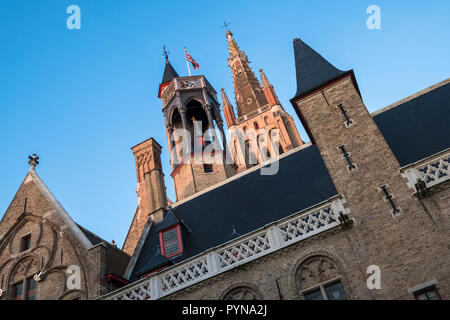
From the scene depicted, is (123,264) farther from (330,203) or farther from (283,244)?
(330,203)

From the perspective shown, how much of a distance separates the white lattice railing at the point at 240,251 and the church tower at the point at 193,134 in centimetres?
1042

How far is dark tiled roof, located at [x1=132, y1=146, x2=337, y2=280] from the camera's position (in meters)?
16.3

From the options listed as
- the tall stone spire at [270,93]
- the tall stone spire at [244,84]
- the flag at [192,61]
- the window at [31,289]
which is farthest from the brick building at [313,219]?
the tall stone spire at [244,84]

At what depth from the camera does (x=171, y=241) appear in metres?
18.0

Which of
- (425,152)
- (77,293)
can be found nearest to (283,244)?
(425,152)

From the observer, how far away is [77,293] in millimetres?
15977

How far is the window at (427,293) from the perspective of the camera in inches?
434

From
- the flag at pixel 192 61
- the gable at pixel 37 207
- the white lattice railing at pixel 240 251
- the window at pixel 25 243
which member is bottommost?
→ the white lattice railing at pixel 240 251

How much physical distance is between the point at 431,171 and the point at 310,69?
6533 millimetres

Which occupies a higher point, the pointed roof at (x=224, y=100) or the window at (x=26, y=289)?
the pointed roof at (x=224, y=100)

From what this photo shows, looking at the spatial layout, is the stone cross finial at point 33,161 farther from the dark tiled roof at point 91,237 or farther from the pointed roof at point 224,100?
the pointed roof at point 224,100

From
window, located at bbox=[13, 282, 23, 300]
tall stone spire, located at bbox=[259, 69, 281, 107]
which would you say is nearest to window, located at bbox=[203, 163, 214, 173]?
window, located at bbox=[13, 282, 23, 300]
